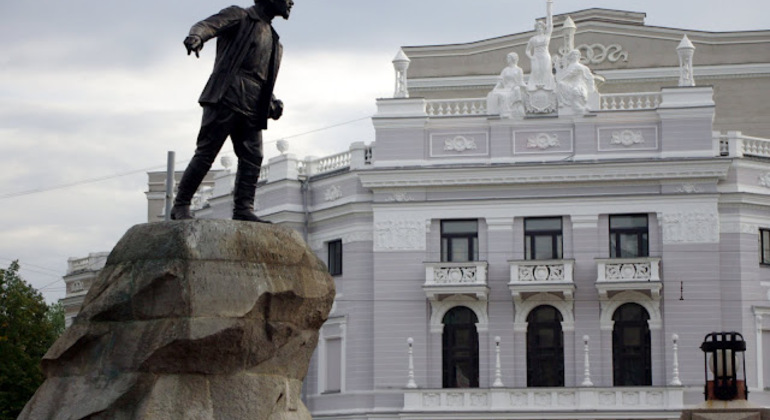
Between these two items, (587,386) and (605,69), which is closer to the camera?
(587,386)

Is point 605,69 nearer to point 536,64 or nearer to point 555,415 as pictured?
point 536,64

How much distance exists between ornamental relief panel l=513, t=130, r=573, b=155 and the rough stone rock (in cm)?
3466

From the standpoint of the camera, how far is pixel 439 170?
158ft

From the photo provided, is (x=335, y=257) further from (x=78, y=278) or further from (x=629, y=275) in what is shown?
(x=78, y=278)

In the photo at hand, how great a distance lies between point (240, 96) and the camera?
1448 cm

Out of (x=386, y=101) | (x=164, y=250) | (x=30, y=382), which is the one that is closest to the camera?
(x=164, y=250)

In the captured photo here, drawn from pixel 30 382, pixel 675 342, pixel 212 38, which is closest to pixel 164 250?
pixel 212 38

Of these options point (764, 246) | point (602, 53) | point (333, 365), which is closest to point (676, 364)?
point (764, 246)

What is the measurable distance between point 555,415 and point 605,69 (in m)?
15.2

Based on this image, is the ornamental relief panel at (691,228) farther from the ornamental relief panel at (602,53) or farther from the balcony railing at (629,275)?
the ornamental relief panel at (602,53)

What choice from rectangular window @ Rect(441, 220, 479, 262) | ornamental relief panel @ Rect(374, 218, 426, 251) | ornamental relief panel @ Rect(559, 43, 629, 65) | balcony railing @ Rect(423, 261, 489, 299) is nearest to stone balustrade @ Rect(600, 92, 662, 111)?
ornamental relief panel @ Rect(559, 43, 629, 65)

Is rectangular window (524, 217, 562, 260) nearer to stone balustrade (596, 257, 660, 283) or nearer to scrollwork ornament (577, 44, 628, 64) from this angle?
stone balustrade (596, 257, 660, 283)

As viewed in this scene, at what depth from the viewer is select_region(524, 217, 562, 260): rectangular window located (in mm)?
48000

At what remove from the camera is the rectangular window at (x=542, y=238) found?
1890 inches
